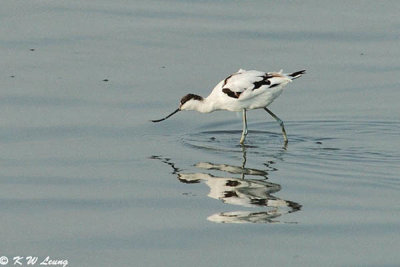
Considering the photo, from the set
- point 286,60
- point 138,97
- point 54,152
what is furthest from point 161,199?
point 286,60

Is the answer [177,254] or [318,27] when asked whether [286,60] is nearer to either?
[318,27]

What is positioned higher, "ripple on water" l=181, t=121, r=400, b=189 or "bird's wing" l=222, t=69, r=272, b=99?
"bird's wing" l=222, t=69, r=272, b=99

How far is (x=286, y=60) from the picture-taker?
657 inches

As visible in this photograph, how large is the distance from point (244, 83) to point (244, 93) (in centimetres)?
13

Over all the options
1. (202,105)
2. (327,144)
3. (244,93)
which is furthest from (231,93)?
(327,144)

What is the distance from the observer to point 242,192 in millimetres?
10695

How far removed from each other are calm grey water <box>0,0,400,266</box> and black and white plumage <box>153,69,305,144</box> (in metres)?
0.37

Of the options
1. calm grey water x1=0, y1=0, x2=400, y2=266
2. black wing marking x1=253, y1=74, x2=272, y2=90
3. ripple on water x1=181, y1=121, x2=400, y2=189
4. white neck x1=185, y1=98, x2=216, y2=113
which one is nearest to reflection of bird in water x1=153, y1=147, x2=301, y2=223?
calm grey water x1=0, y1=0, x2=400, y2=266

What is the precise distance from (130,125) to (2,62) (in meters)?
3.54

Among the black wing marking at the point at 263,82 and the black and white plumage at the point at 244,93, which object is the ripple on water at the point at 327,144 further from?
the black wing marking at the point at 263,82

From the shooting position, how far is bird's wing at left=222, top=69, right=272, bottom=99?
43.8ft

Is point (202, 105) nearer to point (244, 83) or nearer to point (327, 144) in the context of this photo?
point (244, 83)

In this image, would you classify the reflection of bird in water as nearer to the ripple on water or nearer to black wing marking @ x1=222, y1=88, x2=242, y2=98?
the ripple on water

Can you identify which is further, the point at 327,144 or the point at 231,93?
the point at 231,93
